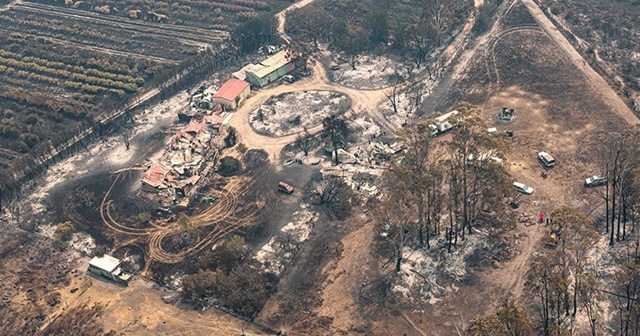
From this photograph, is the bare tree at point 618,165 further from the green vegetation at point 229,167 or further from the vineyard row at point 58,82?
the vineyard row at point 58,82

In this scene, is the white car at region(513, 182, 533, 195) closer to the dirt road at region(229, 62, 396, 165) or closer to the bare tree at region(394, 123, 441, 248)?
the bare tree at region(394, 123, 441, 248)

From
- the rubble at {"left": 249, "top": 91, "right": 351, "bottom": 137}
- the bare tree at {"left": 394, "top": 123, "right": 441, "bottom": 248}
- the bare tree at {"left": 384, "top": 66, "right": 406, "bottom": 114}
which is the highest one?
the bare tree at {"left": 394, "top": 123, "right": 441, "bottom": 248}

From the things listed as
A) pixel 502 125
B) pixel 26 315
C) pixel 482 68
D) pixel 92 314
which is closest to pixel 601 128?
pixel 502 125

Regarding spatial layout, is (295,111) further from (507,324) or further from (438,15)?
(507,324)

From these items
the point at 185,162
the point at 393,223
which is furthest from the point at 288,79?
the point at 393,223

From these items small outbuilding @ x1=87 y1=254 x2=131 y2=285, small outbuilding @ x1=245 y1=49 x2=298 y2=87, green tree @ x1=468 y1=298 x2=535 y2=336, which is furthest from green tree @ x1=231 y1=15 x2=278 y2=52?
green tree @ x1=468 y1=298 x2=535 y2=336

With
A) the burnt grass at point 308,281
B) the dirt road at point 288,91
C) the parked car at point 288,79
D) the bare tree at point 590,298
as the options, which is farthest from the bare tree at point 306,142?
the bare tree at point 590,298
